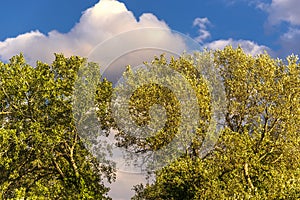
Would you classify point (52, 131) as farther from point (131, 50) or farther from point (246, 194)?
point (246, 194)

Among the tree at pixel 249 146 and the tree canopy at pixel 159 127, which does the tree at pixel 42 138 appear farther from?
the tree at pixel 249 146

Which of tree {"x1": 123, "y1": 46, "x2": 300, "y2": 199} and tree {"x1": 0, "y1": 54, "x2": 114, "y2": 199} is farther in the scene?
tree {"x1": 0, "y1": 54, "x2": 114, "y2": 199}

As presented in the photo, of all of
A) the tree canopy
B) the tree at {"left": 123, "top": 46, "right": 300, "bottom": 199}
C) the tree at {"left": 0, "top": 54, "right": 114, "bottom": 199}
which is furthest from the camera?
the tree at {"left": 0, "top": 54, "right": 114, "bottom": 199}

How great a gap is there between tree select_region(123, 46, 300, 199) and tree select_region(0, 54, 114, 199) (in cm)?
618

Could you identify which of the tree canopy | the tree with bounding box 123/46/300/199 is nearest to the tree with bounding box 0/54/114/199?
the tree canopy

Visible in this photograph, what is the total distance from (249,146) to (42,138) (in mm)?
17036

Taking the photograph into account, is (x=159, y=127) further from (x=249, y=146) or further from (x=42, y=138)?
(x=42, y=138)

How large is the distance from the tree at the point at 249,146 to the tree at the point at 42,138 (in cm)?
618

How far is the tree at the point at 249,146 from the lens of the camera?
124 ft

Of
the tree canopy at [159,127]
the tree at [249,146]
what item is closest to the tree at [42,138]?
the tree canopy at [159,127]

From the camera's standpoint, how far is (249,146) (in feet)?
129

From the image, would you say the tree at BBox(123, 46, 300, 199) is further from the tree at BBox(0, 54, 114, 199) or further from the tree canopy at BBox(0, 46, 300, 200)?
the tree at BBox(0, 54, 114, 199)

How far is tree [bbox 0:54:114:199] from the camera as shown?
136 feet

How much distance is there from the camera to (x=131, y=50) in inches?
1523
